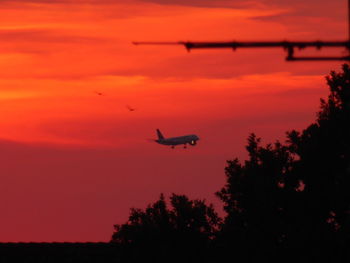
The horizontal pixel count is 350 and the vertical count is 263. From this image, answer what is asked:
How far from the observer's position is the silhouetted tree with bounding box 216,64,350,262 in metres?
99.6

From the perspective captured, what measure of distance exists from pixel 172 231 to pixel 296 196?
1165cm

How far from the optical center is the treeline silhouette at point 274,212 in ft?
329

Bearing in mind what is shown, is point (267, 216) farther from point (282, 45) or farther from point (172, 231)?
point (282, 45)

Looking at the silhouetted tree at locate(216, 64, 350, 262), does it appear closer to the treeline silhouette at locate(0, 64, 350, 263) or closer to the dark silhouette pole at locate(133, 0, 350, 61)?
the treeline silhouette at locate(0, 64, 350, 263)

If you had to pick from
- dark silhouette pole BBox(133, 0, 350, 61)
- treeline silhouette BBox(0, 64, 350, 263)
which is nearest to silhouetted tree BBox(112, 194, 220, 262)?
treeline silhouette BBox(0, 64, 350, 263)

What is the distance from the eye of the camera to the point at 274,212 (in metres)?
103

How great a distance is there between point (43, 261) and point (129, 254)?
22.3 feet

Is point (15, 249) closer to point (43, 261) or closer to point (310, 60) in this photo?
point (43, 261)

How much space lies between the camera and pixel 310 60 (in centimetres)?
3500

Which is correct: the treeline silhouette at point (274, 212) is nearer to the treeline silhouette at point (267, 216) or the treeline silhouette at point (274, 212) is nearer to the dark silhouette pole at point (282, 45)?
the treeline silhouette at point (267, 216)

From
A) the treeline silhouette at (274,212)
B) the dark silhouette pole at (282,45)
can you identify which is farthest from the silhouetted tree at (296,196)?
the dark silhouette pole at (282,45)

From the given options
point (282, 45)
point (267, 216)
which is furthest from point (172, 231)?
point (282, 45)

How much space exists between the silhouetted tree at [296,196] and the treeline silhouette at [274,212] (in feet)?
0.23

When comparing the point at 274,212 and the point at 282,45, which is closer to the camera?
the point at 282,45
